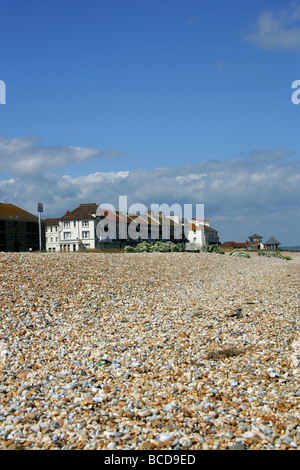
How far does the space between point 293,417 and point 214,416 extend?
104cm

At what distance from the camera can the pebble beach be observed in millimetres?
5139

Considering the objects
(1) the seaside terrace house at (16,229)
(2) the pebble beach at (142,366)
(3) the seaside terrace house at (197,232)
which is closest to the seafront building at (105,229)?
(1) the seaside terrace house at (16,229)

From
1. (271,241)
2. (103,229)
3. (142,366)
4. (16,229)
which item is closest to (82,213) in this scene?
(103,229)

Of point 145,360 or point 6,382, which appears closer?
point 6,382

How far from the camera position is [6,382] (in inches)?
261

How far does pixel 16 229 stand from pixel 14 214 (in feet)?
7.73

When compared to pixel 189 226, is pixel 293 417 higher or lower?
lower

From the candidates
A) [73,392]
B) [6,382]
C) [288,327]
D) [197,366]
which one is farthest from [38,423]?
[288,327]

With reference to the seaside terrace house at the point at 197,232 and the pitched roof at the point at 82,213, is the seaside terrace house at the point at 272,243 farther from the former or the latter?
the pitched roof at the point at 82,213

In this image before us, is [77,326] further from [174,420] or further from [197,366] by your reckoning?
[174,420]

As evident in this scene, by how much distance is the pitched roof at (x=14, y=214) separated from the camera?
6038 cm

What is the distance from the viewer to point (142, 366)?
282 inches

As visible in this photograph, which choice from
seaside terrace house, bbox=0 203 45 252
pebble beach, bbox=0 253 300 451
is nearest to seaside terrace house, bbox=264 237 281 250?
seaside terrace house, bbox=0 203 45 252

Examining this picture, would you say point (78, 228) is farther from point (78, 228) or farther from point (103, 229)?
point (103, 229)
